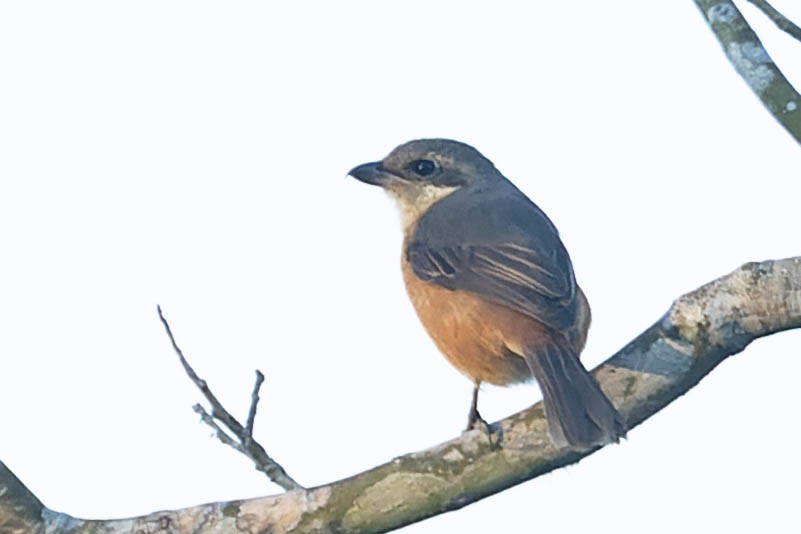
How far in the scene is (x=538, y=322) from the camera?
17.7 ft

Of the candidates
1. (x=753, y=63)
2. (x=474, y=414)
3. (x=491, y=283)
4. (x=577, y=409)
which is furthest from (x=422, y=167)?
(x=577, y=409)

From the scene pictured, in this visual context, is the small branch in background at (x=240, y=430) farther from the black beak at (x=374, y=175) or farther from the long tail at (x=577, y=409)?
the black beak at (x=374, y=175)

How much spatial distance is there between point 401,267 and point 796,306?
259 centimetres

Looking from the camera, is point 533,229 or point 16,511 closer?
point 16,511

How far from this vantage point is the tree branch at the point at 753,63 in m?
4.64

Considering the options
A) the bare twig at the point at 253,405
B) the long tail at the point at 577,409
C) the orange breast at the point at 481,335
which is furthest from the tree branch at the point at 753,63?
the bare twig at the point at 253,405

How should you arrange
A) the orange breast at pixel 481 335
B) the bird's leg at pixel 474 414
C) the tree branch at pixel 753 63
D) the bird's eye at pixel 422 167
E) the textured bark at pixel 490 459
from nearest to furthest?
the textured bark at pixel 490 459 → the tree branch at pixel 753 63 → the bird's leg at pixel 474 414 → the orange breast at pixel 481 335 → the bird's eye at pixel 422 167

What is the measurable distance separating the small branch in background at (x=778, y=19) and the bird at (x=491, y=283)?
4.68 ft

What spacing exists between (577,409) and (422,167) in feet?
10.2

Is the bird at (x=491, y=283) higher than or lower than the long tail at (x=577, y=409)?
higher

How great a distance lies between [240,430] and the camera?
15.0 ft

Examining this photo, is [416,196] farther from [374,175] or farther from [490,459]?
[490,459]

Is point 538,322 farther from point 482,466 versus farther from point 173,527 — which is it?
point 173,527

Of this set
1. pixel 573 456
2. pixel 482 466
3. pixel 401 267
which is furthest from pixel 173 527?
pixel 401 267
